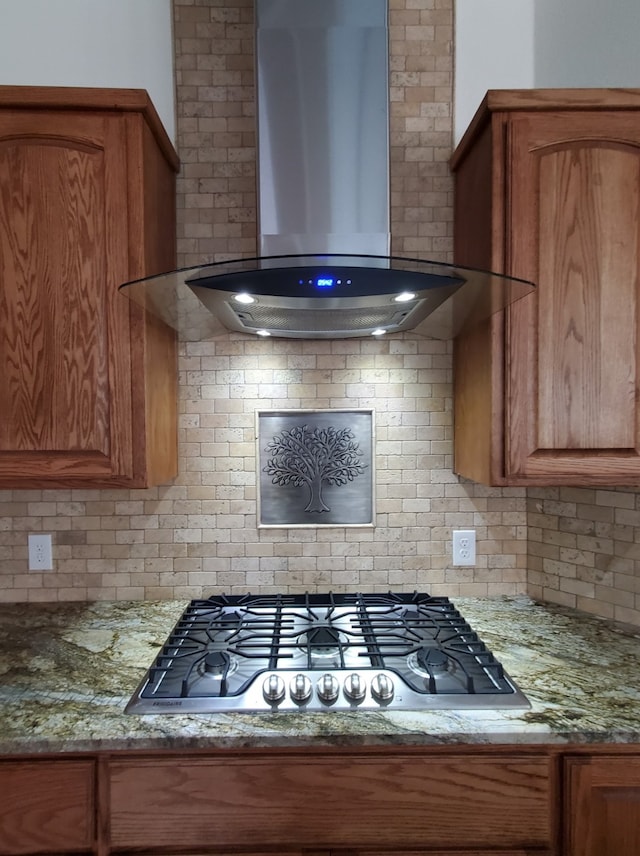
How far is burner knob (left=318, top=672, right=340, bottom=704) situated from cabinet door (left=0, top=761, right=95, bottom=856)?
19.0 inches

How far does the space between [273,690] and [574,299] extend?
116cm

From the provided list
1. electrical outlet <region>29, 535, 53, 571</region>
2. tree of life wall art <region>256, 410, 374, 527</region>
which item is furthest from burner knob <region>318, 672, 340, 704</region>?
electrical outlet <region>29, 535, 53, 571</region>

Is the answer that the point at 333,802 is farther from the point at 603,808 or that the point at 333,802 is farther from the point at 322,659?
the point at 603,808

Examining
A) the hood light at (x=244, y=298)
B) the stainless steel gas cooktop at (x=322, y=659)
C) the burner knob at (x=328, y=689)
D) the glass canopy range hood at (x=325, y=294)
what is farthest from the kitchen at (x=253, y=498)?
the burner knob at (x=328, y=689)

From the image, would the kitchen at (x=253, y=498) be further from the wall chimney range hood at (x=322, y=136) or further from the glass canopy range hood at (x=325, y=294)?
the wall chimney range hood at (x=322, y=136)

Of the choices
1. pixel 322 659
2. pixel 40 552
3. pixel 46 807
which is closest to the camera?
pixel 46 807

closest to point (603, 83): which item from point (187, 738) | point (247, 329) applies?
point (247, 329)

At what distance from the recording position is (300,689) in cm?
115

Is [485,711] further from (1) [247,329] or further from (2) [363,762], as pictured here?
(1) [247,329]

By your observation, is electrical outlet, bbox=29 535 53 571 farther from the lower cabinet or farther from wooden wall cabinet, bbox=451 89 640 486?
wooden wall cabinet, bbox=451 89 640 486

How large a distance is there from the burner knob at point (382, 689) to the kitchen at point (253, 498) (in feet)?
1.89

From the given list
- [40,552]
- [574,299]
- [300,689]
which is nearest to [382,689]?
[300,689]

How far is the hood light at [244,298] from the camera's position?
121cm

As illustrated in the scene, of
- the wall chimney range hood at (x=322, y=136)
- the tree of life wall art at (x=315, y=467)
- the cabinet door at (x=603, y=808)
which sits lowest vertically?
the cabinet door at (x=603, y=808)
